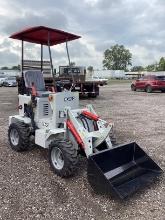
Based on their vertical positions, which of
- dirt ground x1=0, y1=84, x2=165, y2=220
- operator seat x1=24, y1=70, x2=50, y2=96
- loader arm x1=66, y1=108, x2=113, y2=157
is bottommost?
dirt ground x1=0, y1=84, x2=165, y2=220

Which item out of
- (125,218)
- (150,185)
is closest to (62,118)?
(150,185)

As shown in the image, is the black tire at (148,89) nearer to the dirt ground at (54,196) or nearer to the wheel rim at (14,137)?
the dirt ground at (54,196)

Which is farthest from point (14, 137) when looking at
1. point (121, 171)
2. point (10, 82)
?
point (10, 82)

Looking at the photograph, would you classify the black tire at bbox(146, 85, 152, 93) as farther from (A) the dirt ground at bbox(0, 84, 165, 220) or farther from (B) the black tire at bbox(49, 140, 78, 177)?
(B) the black tire at bbox(49, 140, 78, 177)

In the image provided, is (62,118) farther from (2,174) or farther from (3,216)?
(3,216)

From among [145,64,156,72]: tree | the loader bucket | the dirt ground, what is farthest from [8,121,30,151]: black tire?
[145,64,156,72]: tree

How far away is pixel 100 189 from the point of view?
503cm

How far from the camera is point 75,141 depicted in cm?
612

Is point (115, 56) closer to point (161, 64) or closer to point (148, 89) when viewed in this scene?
point (161, 64)

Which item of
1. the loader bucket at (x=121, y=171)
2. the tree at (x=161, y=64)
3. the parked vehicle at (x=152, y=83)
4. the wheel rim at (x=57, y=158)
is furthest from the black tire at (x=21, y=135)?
the tree at (x=161, y=64)

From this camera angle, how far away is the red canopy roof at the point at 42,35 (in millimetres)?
7180

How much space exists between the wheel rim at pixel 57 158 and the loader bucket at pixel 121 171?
2.93 ft

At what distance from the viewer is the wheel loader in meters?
5.23

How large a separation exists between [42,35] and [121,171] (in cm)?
369
